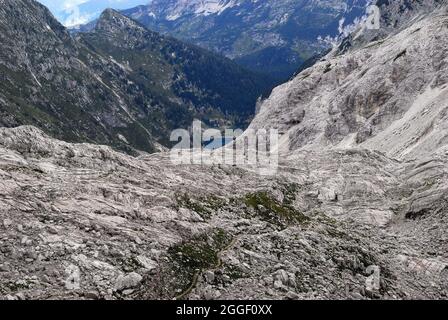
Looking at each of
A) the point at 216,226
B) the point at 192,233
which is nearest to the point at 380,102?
the point at 216,226

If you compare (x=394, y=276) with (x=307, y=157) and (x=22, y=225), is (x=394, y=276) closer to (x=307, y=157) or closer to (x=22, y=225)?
(x=22, y=225)

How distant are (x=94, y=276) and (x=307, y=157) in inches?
1675

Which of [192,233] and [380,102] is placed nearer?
[192,233]

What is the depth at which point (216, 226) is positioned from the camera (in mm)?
33719

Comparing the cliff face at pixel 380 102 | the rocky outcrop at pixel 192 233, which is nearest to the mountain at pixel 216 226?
the rocky outcrop at pixel 192 233

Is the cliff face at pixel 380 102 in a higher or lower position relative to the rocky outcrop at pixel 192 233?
higher

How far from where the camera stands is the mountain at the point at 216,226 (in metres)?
25.2

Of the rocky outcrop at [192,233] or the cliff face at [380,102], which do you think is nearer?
the rocky outcrop at [192,233]

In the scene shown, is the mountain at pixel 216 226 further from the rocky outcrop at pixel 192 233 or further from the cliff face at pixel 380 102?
the cliff face at pixel 380 102

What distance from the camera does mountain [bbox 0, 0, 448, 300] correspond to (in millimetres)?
25172

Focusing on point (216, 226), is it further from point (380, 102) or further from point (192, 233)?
point (380, 102)

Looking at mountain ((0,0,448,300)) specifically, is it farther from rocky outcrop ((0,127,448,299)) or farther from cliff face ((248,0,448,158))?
cliff face ((248,0,448,158))

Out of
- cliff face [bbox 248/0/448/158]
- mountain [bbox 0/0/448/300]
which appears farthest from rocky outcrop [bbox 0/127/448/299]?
cliff face [bbox 248/0/448/158]
